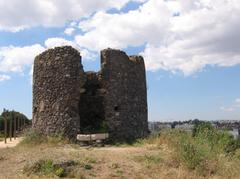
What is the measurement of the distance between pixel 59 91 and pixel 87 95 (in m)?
1.66

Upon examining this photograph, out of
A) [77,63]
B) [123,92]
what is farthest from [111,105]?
[77,63]

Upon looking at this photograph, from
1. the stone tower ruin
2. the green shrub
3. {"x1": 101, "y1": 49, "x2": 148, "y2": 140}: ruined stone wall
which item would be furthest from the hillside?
{"x1": 101, "y1": 49, "x2": 148, "y2": 140}: ruined stone wall

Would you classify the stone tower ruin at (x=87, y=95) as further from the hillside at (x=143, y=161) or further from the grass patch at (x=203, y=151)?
the grass patch at (x=203, y=151)

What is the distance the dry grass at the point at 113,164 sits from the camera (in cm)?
1153

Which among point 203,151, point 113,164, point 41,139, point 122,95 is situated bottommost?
point 113,164

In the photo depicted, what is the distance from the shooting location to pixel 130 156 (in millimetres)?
13570

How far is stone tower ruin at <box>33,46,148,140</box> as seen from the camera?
57.4 feet

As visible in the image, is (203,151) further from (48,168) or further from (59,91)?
(59,91)

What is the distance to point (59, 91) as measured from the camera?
17.5m

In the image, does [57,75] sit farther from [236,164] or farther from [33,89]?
[236,164]

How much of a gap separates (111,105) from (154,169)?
6299 mm

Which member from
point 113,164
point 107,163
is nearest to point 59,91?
point 107,163

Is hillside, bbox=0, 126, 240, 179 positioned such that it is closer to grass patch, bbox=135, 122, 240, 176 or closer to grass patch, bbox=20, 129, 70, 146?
grass patch, bbox=135, 122, 240, 176

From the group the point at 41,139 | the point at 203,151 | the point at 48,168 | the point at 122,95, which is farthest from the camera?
the point at 122,95
